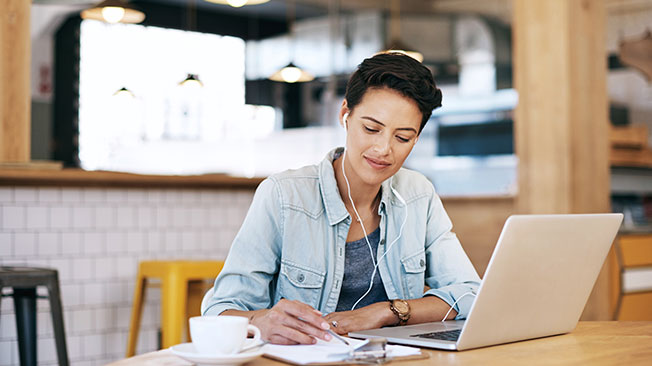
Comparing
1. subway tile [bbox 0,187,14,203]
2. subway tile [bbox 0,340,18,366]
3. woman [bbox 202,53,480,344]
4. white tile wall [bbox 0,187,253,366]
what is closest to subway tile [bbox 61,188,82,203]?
white tile wall [bbox 0,187,253,366]

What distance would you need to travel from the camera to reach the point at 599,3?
4.35 metres

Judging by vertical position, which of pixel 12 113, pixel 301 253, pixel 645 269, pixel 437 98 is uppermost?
pixel 12 113

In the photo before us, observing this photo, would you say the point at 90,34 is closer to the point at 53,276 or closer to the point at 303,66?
the point at 303,66

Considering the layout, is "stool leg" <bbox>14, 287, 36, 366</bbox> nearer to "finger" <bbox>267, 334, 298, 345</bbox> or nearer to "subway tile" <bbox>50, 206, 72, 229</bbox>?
"subway tile" <bbox>50, 206, 72, 229</bbox>

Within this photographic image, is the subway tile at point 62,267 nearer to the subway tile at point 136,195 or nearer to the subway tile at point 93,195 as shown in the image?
the subway tile at point 93,195

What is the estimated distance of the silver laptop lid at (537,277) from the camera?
1.22 meters

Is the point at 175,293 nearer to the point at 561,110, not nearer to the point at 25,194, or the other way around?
the point at 25,194

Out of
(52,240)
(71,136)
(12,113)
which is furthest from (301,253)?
(71,136)

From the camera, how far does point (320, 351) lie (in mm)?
1210

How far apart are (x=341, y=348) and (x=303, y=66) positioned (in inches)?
273

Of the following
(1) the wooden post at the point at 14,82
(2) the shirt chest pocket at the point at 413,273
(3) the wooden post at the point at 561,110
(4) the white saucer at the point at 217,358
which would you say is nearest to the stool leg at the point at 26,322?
(1) the wooden post at the point at 14,82

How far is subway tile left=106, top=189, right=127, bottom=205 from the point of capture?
146 inches

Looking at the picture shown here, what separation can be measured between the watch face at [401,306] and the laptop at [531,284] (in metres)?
0.09

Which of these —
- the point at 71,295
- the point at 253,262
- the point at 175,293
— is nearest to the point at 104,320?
the point at 71,295
